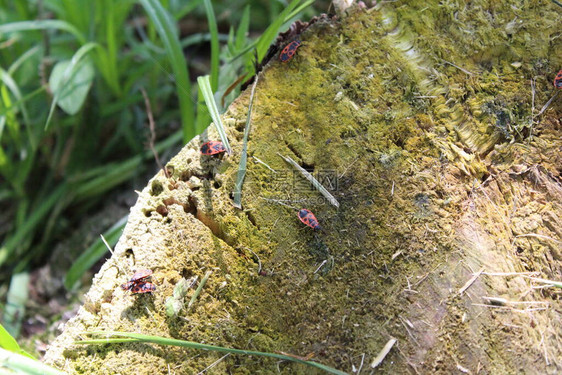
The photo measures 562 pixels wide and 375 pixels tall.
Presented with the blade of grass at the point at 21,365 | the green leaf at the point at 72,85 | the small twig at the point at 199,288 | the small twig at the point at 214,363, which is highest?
the green leaf at the point at 72,85

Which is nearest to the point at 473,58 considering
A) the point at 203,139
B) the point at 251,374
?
the point at 203,139

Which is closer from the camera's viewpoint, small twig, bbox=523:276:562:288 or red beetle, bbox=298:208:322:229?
small twig, bbox=523:276:562:288

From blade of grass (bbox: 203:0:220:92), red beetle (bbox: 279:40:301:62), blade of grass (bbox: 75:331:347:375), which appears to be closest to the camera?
blade of grass (bbox: 75:331:347:375)

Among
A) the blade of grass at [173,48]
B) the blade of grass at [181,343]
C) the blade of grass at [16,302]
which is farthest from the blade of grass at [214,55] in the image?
the blade of grass at [16,302]

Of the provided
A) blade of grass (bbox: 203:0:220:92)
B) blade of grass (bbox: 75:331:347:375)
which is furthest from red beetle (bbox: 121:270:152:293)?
blade of grass (bbox: 203:0:220:92)

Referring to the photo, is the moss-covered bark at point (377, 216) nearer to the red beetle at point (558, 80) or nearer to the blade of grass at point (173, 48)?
the red beetle at point (558, 80)

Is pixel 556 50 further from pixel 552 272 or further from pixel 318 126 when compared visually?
pixel 318 126

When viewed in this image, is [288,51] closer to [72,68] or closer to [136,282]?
[136,282]

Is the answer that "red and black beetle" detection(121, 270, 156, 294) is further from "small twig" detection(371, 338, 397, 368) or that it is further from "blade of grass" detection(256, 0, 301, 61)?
"blade of grass" detection(256, 0, 301, 61)
